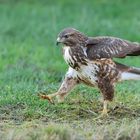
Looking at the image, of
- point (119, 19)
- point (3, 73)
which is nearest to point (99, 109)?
point (3, 73)

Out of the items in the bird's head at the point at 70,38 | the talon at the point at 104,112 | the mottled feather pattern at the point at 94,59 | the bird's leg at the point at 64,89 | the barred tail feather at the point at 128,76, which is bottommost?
the talon at the point at 104,112

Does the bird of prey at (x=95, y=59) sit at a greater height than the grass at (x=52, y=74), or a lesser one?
greater

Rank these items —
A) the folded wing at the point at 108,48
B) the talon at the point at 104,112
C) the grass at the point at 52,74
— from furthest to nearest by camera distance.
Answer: the folded wing at the point at 108,48 < the talon at the point at 104,112 < the grass at the point at 52,74

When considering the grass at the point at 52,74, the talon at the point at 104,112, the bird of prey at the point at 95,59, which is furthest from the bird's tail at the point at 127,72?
the talon at the point at 104,112

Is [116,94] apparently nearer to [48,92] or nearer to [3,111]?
[48,92]

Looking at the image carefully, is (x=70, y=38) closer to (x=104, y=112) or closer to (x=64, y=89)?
(x=64, y=89)

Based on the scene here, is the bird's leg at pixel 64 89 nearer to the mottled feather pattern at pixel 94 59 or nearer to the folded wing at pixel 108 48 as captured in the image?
the mottled feather pattern at pixel 94 59

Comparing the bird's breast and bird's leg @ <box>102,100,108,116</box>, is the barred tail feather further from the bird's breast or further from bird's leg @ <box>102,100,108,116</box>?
the bird's breast

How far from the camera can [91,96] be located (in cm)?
1016

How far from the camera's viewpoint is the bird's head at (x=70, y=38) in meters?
9.20

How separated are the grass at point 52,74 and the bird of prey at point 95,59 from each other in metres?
0.34

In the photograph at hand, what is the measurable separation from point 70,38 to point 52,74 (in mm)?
2849

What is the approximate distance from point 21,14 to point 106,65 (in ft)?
24.5

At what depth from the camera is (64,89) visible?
959 cm
